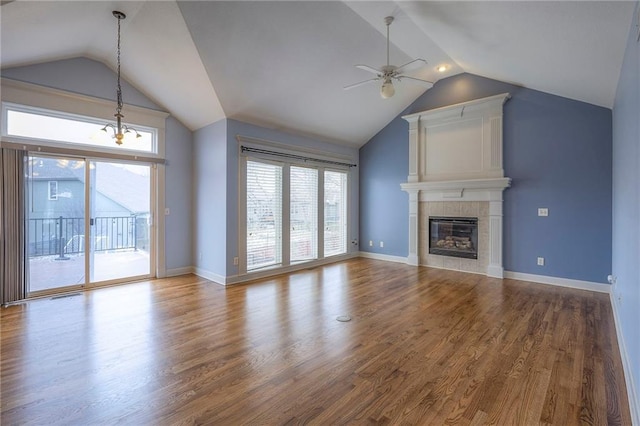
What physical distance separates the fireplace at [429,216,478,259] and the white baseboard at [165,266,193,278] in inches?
188

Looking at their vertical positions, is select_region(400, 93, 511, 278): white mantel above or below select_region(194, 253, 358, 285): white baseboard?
above

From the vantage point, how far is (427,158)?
6.38 meters

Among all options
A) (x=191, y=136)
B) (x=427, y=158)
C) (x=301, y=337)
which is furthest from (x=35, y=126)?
(x=427, y=158)

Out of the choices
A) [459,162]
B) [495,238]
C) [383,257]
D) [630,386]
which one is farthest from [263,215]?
[630,386]

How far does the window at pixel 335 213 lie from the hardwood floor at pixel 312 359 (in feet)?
8.39

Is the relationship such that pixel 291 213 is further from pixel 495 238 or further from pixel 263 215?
pixel 495 238

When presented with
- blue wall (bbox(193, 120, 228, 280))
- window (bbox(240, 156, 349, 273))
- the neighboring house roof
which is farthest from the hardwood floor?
the neighboring house roof

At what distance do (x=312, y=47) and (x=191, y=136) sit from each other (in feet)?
9.66

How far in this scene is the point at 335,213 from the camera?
7.07 metres

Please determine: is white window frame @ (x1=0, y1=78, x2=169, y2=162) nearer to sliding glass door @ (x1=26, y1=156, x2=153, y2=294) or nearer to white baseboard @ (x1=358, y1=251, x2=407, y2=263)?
sliding glass door @ (x1=26, y1=156, x2=153, y2=294)

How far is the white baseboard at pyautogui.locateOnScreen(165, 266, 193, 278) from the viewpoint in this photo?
553 cm

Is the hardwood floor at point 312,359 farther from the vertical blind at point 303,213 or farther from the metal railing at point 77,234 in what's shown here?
the vertical blind at point 303,213

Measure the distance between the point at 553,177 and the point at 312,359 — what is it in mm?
4883

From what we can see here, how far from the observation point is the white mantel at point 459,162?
5488 millimetres
